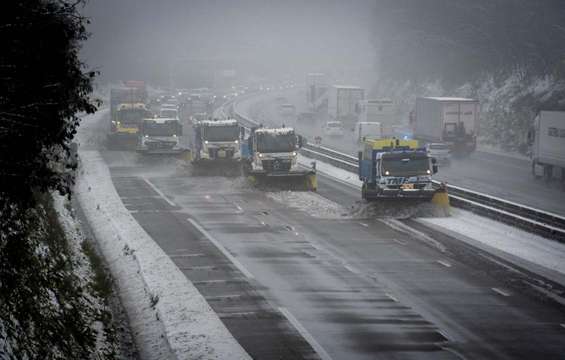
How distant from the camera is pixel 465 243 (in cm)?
2722

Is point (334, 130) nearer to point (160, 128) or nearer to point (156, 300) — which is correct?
point (160, 128)

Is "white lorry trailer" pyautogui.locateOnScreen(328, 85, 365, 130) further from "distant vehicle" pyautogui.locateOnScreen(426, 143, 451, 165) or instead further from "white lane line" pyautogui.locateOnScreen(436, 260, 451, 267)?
"white lane line" pyautogui.locateOnScreen(436, 260, 451, 267)

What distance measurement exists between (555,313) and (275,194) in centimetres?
2070

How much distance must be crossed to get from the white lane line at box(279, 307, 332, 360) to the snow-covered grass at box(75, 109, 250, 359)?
1.26 metres

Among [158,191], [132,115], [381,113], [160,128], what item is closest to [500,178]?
[160,128]

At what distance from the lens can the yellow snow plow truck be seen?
38.9 m

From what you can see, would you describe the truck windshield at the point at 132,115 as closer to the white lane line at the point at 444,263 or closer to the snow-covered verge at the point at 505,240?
the snow-covered verge at the point at 505,240

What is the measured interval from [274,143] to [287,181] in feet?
5.51

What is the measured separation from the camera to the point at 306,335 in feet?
55.7

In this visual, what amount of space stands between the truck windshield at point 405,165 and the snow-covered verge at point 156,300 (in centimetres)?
899

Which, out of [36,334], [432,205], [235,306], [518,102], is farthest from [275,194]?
[518,102]

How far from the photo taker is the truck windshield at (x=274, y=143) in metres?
39.1

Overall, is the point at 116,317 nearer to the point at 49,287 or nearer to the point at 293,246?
the point at 49,287

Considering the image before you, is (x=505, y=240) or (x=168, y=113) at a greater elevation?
(x=168, y=113)
